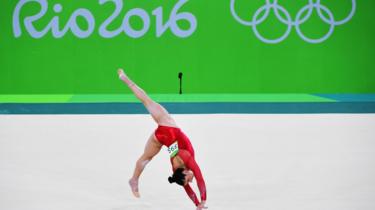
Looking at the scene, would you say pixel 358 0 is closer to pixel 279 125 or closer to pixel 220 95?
pixel 220 95

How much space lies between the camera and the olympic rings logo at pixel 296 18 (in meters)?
10.9

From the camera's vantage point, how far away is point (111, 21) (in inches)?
428

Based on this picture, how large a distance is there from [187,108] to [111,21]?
2339mm

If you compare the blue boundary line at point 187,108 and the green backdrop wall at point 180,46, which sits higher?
the green backdrop wall at point 180,46

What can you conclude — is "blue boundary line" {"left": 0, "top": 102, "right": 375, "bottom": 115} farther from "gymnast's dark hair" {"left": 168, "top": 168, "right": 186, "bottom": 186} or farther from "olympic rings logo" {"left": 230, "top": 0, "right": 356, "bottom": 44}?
"gymnast's dark hair" {"left": 168, "top": 168, "right": 186, "bottom": 186}

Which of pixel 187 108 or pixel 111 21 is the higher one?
pixel 111 21

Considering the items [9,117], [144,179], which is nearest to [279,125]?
[144,179]

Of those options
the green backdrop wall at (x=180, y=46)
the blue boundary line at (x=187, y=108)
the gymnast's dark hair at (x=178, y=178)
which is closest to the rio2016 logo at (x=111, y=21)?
the green backdrop wall at (x=180, y=46)

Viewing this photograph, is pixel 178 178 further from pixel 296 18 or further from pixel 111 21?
pixel 296 18

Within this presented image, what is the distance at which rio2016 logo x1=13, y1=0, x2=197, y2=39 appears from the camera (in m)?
10.9

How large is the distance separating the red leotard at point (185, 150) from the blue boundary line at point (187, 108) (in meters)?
4.77

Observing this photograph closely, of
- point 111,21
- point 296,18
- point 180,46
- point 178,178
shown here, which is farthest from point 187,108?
point 178,178

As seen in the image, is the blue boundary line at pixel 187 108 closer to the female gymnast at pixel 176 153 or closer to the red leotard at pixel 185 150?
the female gymnast at pixel 176 153

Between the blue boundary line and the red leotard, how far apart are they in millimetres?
4771
